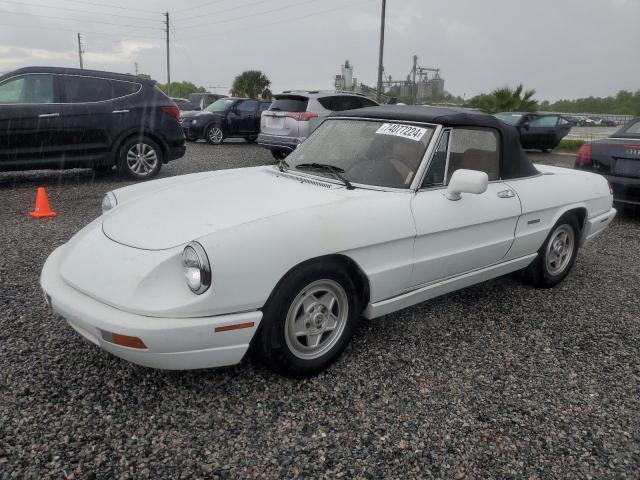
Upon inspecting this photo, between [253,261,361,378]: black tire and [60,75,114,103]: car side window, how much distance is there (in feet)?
21.9

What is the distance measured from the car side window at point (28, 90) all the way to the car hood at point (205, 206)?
5323mm

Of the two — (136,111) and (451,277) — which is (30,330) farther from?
(136,111)

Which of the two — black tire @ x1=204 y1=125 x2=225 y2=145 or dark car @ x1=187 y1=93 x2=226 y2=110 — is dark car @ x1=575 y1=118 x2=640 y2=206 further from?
dark car @ x1=187 y1=93 x2=226 y2=110

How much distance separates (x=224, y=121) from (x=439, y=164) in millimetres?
13065

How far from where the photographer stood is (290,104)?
11125 millimetres

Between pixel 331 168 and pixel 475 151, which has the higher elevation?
pixel 475 151

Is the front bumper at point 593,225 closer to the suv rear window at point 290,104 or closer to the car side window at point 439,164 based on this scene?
the car side window at point 439,164

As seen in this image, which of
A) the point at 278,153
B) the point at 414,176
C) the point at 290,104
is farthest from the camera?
the point at 278,153

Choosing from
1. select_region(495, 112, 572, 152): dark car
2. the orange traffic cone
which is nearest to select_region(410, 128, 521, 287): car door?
the orange traffic cone

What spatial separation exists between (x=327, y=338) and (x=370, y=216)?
73cm

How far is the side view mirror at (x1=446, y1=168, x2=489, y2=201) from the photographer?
3.03 m

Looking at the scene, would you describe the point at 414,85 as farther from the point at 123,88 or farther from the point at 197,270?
the point at 197,270

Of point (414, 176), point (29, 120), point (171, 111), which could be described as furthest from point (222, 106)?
point (414, 176)

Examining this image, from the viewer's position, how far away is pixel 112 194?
3646 mm
